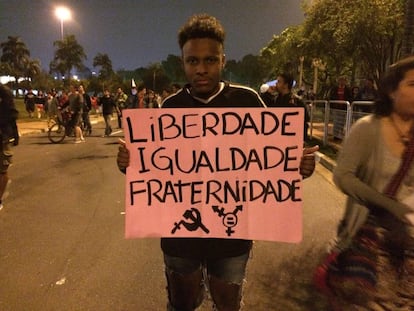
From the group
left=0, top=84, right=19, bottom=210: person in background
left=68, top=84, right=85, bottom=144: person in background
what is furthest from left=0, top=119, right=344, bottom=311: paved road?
left=68, top=84, right=85, bottom=144: person in background

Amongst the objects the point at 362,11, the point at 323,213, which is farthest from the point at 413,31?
the point at 362,11

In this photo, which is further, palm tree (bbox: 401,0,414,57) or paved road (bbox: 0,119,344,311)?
palm tree (bbox: 401,0,414,57)

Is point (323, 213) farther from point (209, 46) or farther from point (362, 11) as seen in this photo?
point (362, 11)

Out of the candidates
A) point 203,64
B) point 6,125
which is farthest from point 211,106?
point 6,125

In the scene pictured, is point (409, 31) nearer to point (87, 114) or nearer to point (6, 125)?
point (6, 125)

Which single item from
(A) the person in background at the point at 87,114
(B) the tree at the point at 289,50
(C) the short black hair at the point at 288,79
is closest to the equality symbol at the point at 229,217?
(C) the short black hair at the point at 288,79

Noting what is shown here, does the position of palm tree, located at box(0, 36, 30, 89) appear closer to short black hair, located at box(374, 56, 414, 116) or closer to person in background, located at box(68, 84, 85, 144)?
person in background, located at box(68, 84, 85, 144)

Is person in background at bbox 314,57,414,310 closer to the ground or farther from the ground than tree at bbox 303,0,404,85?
closer to the ground

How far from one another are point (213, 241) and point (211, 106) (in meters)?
0.68

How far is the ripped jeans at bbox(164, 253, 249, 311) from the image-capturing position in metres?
2.25

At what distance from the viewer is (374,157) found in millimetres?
2057

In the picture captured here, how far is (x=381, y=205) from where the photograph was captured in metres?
1.99

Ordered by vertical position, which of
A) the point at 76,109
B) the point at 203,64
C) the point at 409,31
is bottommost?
the point at 76,109

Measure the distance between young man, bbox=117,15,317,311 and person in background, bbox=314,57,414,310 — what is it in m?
0.25
